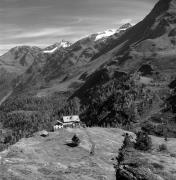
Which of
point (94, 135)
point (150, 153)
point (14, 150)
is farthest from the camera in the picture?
point (94, 135)

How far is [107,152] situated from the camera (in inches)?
5812

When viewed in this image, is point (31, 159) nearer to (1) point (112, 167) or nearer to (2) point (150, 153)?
(1) point (112, 167)

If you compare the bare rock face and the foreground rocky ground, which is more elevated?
the foreground rocky ground

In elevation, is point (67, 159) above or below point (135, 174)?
above

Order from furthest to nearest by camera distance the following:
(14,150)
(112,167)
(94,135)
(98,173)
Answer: (94,135) < (14,150) < (112,167) < (98,173)

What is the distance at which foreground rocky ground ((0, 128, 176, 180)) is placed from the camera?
115 metres

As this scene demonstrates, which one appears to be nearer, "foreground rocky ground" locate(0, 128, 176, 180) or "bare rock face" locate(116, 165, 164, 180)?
"foreground rocky ground" locate(0, 128, 176, 180)

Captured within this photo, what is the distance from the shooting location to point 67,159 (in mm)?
133375

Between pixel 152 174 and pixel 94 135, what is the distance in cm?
5865

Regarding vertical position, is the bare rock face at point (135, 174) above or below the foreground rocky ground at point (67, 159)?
below

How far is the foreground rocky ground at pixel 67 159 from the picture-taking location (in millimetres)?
114688

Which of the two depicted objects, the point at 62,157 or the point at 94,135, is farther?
the point at 94,135

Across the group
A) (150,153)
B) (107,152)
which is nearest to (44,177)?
(107,152)

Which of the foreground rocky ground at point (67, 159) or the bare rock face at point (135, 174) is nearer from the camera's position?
the foreground rocky ground at point (67, 159)
